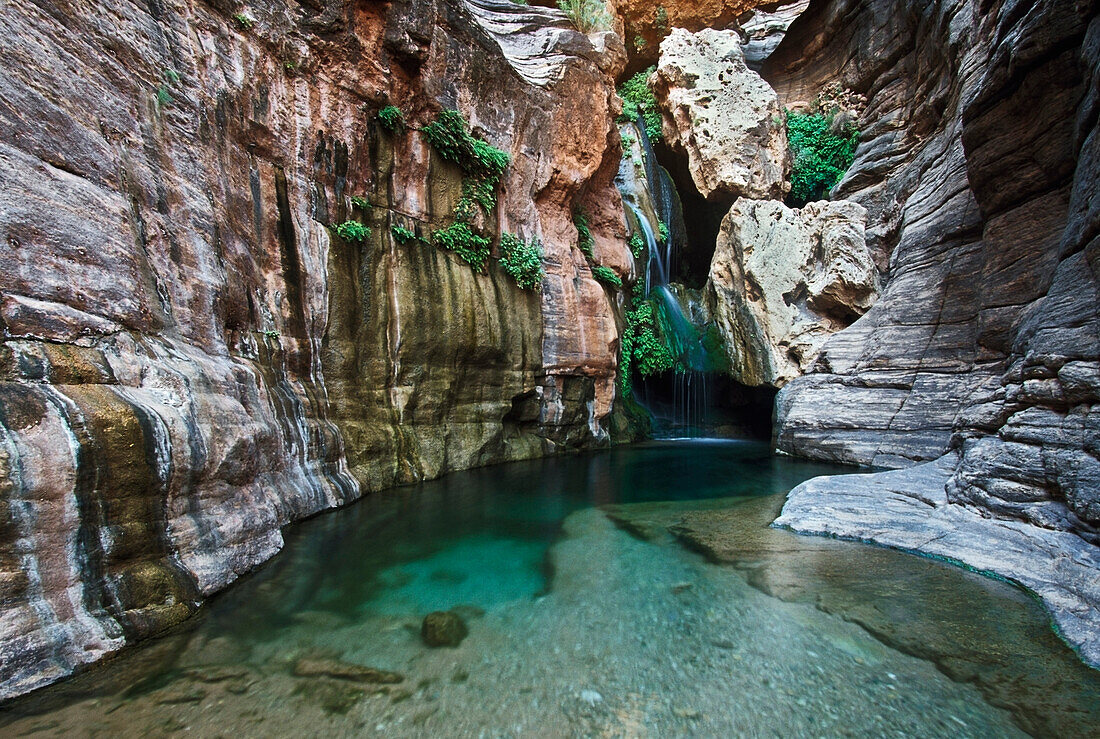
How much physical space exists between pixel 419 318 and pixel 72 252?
494 centimetres

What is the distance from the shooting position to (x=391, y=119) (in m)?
7.88

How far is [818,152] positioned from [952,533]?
16.1 m

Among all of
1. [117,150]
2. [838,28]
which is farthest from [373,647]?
[838,28]

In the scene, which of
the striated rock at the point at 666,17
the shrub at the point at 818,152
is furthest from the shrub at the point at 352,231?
the striated rock at the point at 666,17

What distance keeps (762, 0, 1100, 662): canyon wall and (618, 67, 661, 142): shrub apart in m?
7.88

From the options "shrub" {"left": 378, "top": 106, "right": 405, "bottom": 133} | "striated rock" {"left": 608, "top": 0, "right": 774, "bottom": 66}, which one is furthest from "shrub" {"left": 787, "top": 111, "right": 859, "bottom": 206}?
"shrub" {"left": 378, "top": 106, "right": 405, "bottom": 133}

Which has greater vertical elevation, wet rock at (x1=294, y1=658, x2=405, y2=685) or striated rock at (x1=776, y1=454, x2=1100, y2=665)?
striated rock at (x1=776, y1=454, x2=1100, y2=665)

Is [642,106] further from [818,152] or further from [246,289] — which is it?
[246,289]

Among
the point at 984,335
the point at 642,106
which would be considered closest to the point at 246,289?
the point at 984,335

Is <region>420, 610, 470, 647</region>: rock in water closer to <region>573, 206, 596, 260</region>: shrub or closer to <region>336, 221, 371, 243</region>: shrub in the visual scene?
<region>336, 221, 371, 243</region>: shrub

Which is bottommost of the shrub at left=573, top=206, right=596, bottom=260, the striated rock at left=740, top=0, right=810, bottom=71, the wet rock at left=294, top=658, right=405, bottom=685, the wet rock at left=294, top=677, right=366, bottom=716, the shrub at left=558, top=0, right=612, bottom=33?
the wet rock at left=294, top=658, right=405, bottom=685

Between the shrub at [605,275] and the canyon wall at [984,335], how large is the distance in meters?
5.43

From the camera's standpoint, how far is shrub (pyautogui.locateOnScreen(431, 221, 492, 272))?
8.72 metres

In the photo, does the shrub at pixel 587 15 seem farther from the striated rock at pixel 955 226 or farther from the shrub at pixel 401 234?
the shrub at pixel 401 234
